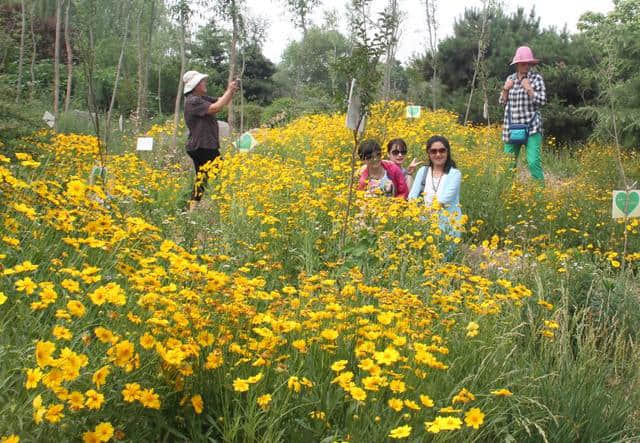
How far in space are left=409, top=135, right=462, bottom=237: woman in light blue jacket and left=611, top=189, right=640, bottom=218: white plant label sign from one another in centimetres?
113

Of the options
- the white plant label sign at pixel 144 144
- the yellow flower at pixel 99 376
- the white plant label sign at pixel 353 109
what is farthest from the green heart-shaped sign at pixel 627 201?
the white plant label sign at pixel 144 144

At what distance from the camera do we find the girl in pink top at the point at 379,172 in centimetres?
528

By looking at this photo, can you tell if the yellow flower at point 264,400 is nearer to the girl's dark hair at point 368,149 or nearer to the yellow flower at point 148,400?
the yellow flower at point 148,400

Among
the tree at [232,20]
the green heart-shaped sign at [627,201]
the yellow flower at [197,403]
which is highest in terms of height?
the tree at [232,20]

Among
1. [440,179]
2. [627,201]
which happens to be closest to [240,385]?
[627,201]

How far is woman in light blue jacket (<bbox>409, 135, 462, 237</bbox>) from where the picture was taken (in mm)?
5004

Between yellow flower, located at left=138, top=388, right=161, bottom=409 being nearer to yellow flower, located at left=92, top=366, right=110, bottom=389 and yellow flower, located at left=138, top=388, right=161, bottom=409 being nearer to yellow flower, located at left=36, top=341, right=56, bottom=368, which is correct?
yellow flower, located at left=92, top=366, right=110, bottom=389

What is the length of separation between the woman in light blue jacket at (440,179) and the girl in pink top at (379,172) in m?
0.16

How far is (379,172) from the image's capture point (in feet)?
17.8

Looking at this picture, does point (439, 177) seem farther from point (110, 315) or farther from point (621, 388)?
point (110, 315)

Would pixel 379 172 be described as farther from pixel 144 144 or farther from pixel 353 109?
pixel 144 144

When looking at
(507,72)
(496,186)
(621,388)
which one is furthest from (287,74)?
(621,388)

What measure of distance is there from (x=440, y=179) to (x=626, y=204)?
140cm

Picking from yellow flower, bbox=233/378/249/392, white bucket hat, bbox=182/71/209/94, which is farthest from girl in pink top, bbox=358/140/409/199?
yellow flower, bbox=233/378/249/392
